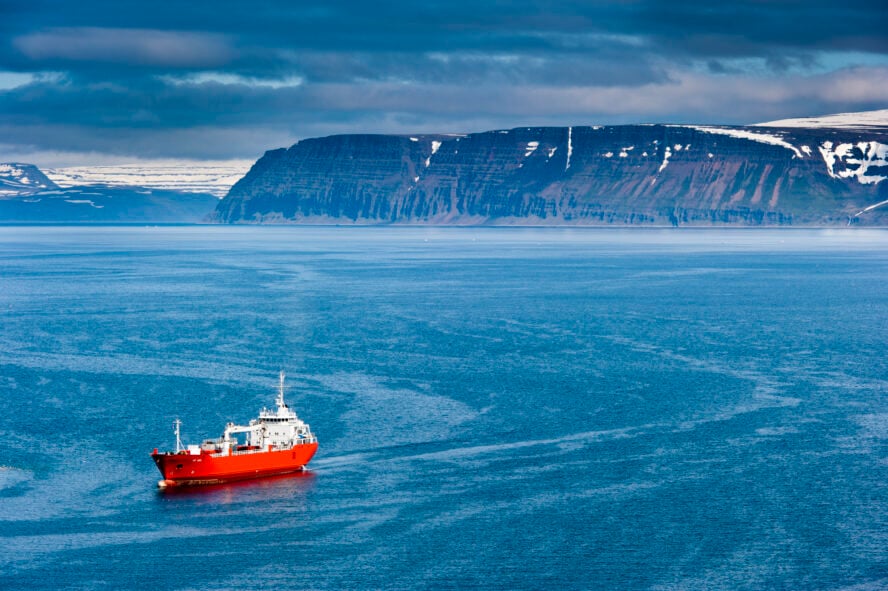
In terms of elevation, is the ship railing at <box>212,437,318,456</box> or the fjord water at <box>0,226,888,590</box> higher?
the ship railing at <box>212,437,318,456</box>

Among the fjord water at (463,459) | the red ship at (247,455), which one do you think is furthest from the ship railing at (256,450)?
the fjord water at (463,459)

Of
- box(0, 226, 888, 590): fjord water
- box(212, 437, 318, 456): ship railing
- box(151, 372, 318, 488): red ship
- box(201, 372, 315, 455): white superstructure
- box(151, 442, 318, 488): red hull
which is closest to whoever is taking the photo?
box(0, 226, 888, 590): fjord water

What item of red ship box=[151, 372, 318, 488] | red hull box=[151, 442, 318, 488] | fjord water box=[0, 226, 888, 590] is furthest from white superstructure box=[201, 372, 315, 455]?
fjord water box=[0, 226, 888, 590]

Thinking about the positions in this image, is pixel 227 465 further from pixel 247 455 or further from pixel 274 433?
pixel 274 433

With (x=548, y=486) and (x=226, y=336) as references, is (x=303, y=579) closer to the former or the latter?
(x=548, y=486)

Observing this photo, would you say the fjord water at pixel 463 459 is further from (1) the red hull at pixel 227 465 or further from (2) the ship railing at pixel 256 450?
(2) the ship railing at pixel 256 450

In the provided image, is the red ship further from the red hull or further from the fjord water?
the fjord water

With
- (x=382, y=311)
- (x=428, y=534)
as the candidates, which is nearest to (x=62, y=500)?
(x=428, y=534)

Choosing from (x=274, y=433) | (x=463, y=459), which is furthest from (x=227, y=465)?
(x=463, y=459)
